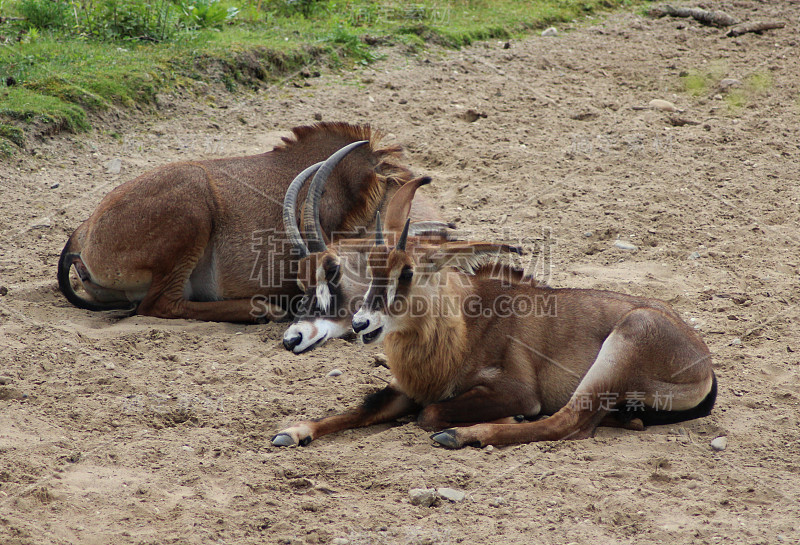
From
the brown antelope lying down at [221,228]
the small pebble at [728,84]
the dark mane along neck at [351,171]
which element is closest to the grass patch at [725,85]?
the small pebble at [728,84]

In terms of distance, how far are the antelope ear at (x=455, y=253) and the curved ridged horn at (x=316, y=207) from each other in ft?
5.19

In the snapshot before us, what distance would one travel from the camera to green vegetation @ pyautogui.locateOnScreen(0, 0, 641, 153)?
32.1 ft

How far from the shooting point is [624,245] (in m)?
7.93

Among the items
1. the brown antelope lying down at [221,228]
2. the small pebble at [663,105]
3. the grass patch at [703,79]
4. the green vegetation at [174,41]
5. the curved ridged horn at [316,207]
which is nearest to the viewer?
the curved ridged horn at [316,207]

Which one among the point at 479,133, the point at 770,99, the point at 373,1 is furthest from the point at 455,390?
the point at 373,1

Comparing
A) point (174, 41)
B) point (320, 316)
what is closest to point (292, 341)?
point (320, 316)

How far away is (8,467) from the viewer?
432 centimetres

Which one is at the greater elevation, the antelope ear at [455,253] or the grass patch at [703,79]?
the grass patch at [703,79]

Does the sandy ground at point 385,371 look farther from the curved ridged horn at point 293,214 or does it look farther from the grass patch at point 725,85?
the curved ridged horn at point 293,214

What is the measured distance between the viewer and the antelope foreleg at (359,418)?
5.07 m

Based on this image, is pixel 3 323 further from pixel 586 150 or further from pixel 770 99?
pixel 770 99

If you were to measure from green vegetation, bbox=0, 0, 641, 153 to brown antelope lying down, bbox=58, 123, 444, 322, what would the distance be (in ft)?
8.80

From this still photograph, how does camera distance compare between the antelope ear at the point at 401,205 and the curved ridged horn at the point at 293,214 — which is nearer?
the antelope ear at the point at 401,205

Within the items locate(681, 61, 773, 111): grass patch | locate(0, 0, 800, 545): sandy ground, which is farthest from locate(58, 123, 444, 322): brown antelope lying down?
locate(681, 61, 773, 111): grass patch
